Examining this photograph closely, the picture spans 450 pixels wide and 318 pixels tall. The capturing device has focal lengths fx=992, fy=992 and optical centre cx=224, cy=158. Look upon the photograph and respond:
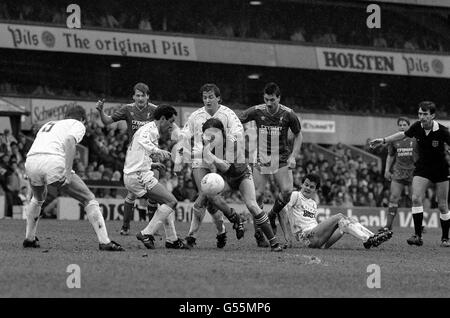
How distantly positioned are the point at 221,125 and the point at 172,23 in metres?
29.9

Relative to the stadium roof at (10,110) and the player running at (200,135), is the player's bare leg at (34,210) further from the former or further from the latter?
the stadium roof at (10,110)

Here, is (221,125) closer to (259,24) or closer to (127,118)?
(127,118)

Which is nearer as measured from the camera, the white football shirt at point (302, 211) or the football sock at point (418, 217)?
the white football shirt at point (302, 211)

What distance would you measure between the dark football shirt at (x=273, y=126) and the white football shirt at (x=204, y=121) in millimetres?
1633

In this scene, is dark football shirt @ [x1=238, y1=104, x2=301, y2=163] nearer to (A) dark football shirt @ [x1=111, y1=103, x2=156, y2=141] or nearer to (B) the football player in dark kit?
(B) the football player in dark kit

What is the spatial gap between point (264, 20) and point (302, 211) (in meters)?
31.4

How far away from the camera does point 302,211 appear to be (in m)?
15.9

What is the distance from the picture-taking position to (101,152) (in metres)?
32.8

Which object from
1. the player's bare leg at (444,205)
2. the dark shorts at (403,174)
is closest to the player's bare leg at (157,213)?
the player's bare leg at (444,205)

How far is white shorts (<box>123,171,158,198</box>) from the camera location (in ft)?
48.0

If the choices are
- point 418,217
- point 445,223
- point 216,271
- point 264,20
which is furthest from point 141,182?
point 264,20

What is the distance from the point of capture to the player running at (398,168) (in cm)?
2220
